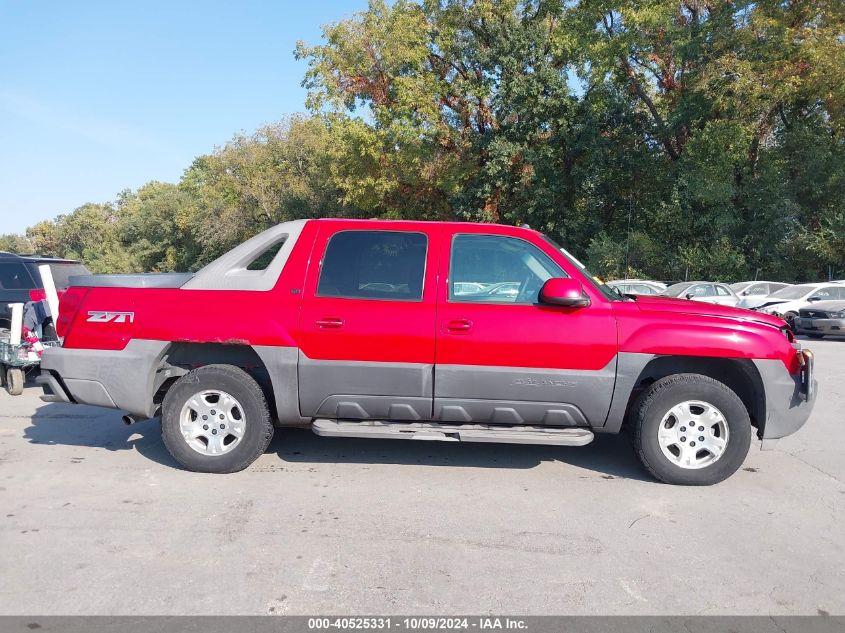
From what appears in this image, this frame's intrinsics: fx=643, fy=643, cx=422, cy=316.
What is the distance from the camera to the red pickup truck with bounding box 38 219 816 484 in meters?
4.71

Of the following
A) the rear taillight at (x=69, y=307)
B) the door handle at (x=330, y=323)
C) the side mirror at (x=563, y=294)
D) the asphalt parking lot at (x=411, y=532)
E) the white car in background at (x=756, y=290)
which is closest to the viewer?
the asphalt parking lot at (x=411, y=532)

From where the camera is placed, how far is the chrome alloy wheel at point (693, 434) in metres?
4.75

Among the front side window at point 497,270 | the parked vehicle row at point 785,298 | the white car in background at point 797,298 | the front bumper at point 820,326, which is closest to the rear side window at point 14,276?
the front side window at point 497,270

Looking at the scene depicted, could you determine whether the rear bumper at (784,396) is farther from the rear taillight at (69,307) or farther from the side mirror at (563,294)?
the rear taillight at (69,307)

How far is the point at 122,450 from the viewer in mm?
5633

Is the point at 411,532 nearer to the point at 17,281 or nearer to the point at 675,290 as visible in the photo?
the point at 17,281

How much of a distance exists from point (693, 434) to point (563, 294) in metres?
1.46

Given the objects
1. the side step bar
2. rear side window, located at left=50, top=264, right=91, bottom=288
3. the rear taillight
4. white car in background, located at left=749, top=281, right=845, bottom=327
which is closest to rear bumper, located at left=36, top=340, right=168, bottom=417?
the rear taillight

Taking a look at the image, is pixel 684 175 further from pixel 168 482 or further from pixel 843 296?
pixel 168 482

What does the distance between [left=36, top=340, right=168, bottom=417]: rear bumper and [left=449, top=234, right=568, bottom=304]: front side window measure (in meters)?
2.36

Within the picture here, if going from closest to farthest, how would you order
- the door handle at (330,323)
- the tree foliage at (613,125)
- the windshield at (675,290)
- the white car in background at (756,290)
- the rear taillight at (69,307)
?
the door handle at (330,323) < the rear taillight at (69,307) < the windshield at (675,290) < the white car in background at (756,290) < the tree foliage at (613,125)

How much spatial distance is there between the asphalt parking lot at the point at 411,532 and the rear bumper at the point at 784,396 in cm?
49

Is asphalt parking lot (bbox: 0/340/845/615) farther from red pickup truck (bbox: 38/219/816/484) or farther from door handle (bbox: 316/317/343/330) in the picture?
door handle (bbox: 316/317/343/330)

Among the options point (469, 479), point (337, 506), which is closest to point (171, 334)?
point (337, 506)
